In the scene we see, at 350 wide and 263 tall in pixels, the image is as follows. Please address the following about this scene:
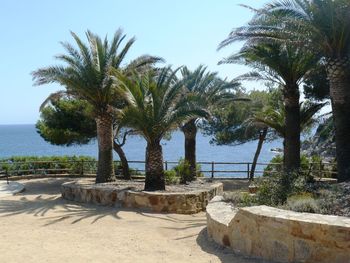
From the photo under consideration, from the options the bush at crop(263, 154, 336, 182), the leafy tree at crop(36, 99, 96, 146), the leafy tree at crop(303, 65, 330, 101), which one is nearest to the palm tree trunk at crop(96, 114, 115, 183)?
the leafy tree at crop(36, 99, 96, 146)

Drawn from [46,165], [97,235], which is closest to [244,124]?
[46,165]

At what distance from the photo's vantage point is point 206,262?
666 centimetres

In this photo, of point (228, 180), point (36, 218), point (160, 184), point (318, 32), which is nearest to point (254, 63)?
point (318, 32)

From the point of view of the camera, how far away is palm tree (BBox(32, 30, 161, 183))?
1545 centimetres

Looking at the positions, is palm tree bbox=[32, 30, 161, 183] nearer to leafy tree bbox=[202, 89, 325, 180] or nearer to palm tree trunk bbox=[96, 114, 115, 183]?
palm tree trunk bbox=[96, 114, 115, 183]

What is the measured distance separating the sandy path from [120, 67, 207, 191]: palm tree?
6.26 ft

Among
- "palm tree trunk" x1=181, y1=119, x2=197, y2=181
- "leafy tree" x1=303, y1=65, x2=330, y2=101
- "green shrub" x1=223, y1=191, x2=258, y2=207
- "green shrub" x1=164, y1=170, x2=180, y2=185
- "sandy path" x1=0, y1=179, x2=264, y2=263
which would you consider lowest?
"sandy path" x1=0, y1=179, x2=264, y2=263

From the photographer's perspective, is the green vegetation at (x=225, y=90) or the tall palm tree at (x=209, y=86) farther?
the tall palm tree at (x=209, y=86)

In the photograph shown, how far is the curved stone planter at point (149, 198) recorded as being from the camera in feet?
40.3

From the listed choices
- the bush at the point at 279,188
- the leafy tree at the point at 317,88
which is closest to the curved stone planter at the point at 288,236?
the bush at the point at 279,188

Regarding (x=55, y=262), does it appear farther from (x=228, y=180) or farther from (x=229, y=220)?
(x=228, y=180)

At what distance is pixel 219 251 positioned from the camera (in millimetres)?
7336

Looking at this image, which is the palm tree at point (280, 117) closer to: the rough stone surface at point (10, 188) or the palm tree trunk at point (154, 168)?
the palm tree trunk at point (154, 168)

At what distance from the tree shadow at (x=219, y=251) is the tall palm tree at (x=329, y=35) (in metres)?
5.40
